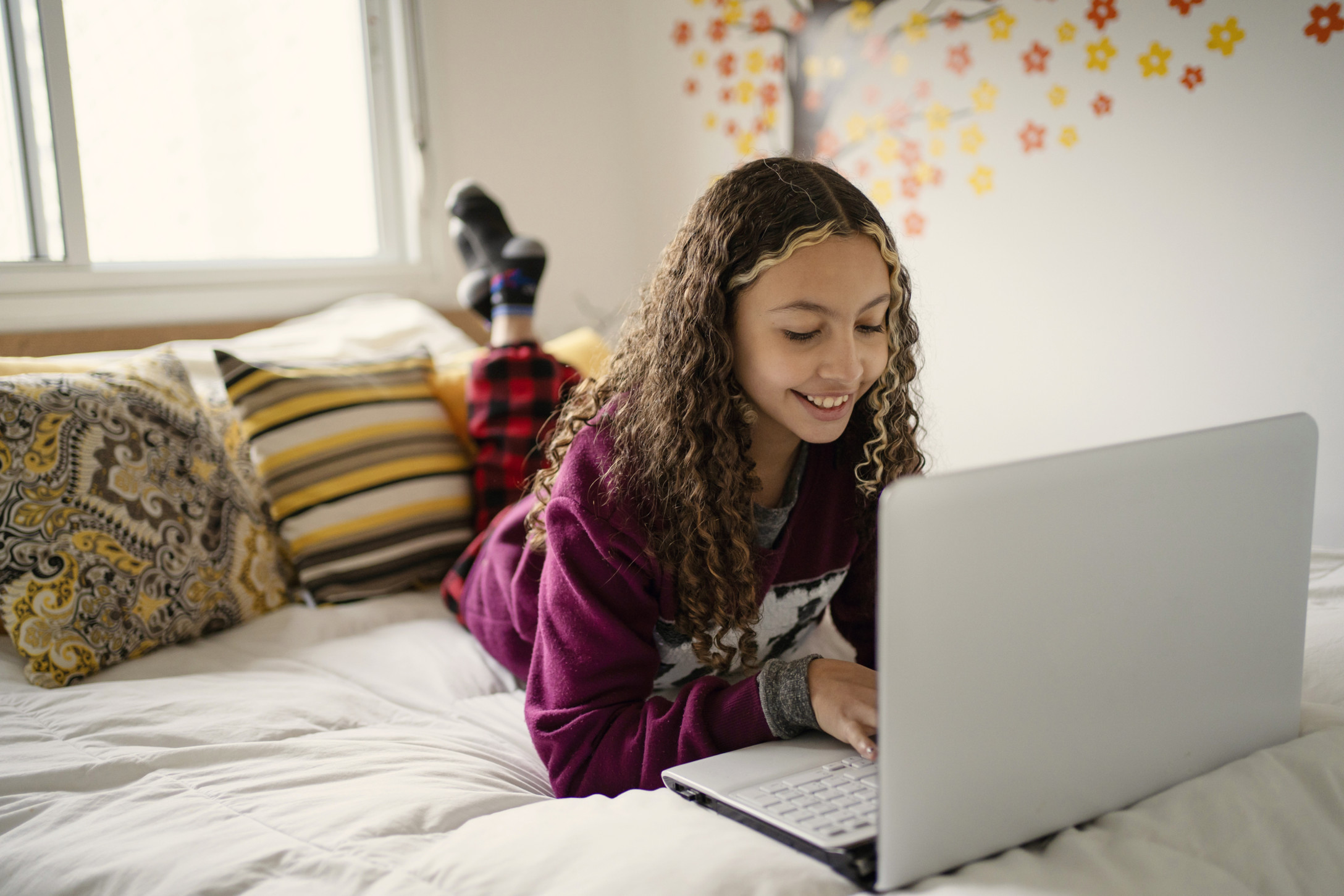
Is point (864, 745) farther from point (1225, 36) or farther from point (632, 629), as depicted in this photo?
point (1225, 36)

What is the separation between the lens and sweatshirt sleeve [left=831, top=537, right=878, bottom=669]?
110cm

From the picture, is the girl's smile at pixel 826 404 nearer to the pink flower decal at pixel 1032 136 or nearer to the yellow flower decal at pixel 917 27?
the pink flower decal at pixel 1032 136

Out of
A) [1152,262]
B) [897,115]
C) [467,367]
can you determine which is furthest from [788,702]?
[897,115]

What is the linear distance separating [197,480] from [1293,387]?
5.40ft

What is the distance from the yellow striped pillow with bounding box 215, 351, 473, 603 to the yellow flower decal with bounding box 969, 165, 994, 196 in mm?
1144

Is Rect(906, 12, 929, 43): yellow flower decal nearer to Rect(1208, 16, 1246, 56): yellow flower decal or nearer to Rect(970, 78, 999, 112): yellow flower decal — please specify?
Rect(970, 78, 999, 112): yellow flower decal

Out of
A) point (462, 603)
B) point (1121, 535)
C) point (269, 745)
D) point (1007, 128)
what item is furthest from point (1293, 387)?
point (269, 745)

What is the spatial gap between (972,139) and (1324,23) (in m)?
0.62

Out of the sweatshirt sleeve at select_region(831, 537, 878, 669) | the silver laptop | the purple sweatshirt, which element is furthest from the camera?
the sweatshirt sleeve at select_region(831, 537, 878, 669)

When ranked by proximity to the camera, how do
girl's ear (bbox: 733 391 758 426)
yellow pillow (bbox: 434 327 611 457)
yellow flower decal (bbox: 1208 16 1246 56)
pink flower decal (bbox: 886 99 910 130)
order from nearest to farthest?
girl's ear (bbox: 733 391 758 426), yellow flower decal (bbox: 1208 16 1246 56), yellow pillow (bbox: 434 327 611 457), pink flower decal (bbox: 886 99 910 130)

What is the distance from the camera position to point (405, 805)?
0.82 m

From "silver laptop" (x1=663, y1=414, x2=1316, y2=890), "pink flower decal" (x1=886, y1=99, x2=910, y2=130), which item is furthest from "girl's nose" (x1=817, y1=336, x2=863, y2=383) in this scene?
"pink flower decal" (x1=886, y1=99, x2=910, y2=130)

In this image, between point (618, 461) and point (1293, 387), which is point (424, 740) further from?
point (1293, 387)

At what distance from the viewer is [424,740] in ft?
3.43
